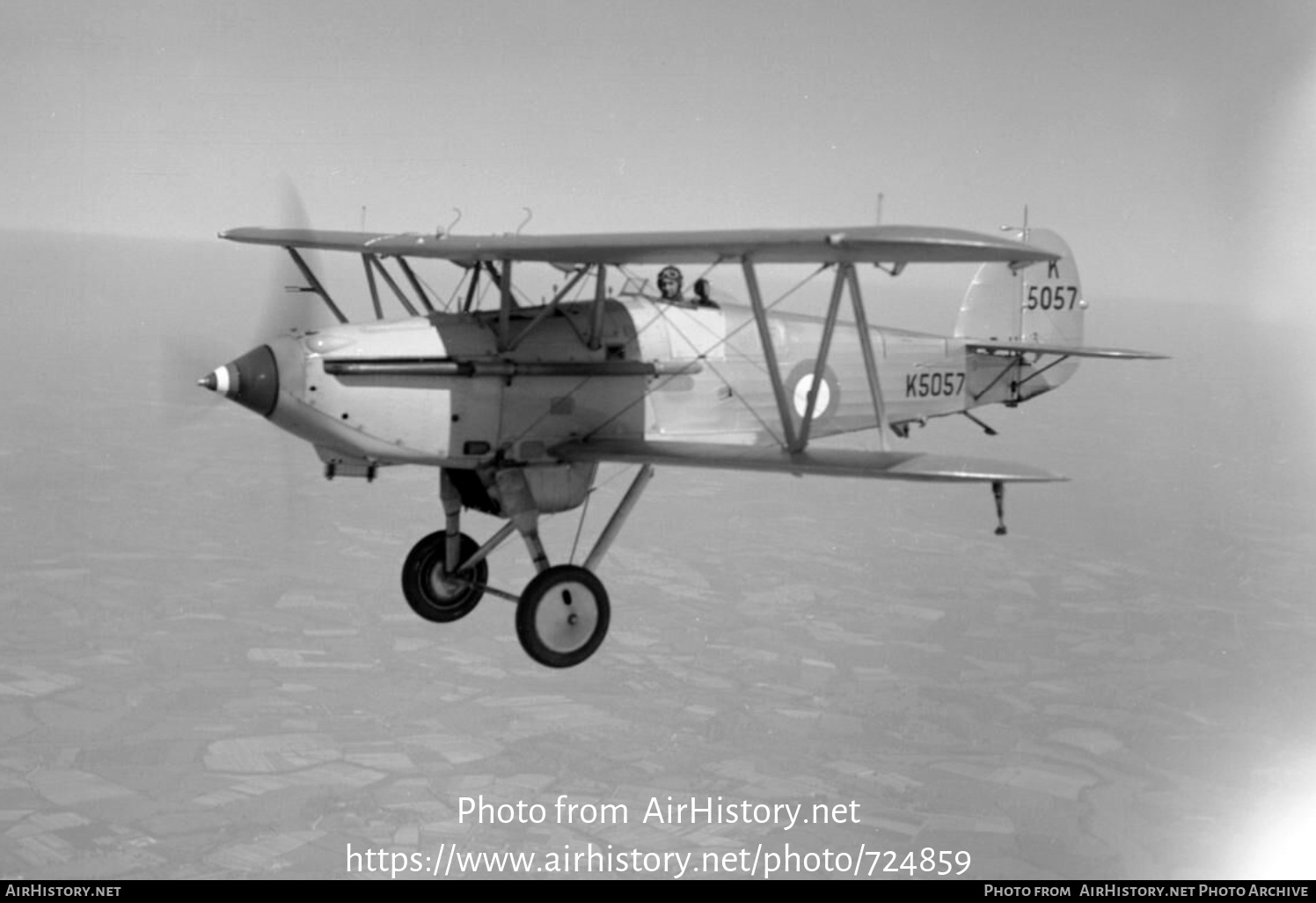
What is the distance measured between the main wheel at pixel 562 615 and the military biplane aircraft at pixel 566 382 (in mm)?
19

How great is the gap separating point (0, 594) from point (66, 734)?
28.9 meters

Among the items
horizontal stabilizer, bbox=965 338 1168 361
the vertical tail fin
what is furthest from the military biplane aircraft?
the vertical tail fin

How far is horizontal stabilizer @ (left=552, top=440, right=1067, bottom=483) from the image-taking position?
12.1 meters

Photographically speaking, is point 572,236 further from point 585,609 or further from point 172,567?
point 172,567

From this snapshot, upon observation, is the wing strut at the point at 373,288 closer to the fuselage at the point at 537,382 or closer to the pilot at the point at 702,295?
the fuselage at the point at 537,382

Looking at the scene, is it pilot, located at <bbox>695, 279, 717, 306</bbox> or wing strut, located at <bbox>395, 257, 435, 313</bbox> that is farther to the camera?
pilot, located at <bbox>695, 279, 717, 306</bbox>

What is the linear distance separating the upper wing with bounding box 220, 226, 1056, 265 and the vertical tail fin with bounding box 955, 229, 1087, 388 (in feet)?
26.0

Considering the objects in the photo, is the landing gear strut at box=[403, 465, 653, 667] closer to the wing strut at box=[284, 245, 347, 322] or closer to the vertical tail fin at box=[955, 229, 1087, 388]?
the wing strut at box=[284, 245, 347, 322]

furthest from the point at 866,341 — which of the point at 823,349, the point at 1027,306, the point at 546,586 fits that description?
the point at 1027,306

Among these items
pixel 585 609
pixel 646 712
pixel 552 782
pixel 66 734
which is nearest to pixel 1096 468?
pixel 646 712

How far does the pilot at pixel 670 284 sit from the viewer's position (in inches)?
575

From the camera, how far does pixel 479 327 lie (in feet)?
44.0

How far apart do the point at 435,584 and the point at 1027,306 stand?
386 inches

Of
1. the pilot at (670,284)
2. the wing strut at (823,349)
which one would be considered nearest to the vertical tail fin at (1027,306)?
the pilot at (670,284)
